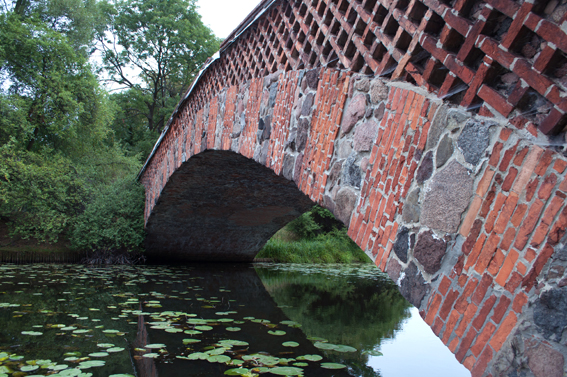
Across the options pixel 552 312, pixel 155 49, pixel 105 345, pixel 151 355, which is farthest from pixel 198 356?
pixel 155 49

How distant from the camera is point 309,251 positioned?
582 inches

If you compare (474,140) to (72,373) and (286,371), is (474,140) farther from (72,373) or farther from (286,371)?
(72,373)

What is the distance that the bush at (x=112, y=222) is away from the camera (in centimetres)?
964

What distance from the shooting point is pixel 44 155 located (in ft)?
36.9

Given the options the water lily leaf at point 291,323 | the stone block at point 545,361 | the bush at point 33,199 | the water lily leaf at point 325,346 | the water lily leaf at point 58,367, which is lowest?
the bush at point 33,199

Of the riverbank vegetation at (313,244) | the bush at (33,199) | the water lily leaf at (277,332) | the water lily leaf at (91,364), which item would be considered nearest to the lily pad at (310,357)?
the water lily leaf at (277,332)

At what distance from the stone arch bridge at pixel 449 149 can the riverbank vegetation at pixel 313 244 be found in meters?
10.5

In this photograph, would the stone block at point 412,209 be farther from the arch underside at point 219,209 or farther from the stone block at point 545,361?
the arch underside at point 219,209

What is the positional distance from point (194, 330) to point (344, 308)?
9.62 ft

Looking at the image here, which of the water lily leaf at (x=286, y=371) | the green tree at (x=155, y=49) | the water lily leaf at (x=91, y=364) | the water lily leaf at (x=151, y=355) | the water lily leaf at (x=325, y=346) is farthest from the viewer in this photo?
the green tree at (x=155, y=49)

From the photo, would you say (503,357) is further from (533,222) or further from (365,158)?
(365,158)

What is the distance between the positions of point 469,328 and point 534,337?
1.02 ft

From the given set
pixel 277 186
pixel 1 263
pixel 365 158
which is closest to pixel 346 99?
pixel 365 158

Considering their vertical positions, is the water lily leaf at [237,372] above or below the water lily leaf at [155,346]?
above
